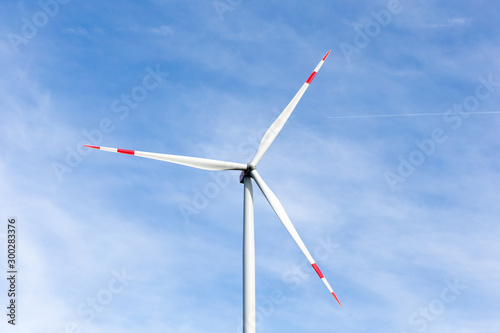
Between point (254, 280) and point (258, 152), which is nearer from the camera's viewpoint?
point (254, 280)

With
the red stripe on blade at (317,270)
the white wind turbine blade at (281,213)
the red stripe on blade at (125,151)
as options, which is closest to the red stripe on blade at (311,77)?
the white wind turbine blade at (281,213)

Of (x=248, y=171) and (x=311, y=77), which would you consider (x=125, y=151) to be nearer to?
(x=248, y=171)

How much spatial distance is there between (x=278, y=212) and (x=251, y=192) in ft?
7.77

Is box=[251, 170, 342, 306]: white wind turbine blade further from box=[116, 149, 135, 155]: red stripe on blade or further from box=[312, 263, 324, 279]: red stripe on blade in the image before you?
box=[116, 149, 135, 155]: red stripe on blade

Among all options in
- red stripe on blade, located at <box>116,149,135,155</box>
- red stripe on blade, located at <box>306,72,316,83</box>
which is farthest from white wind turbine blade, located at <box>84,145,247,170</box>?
red stripe on blade, located at <box>306,72,316,83</box>

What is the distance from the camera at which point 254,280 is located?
1245 inches

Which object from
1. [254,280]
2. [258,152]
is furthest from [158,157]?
[254,280]

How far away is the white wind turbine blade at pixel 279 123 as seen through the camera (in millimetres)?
35391

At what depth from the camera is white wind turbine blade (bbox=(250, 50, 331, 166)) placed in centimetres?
3539

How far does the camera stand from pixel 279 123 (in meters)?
37.2

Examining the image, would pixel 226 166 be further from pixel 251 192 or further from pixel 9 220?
pixel 9 220

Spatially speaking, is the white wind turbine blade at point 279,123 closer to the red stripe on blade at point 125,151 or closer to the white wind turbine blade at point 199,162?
the white wind turbine blade at point 199,162

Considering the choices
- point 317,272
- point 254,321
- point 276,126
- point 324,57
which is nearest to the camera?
point 254,321

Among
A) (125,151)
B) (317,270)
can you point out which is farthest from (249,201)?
(125,151)
